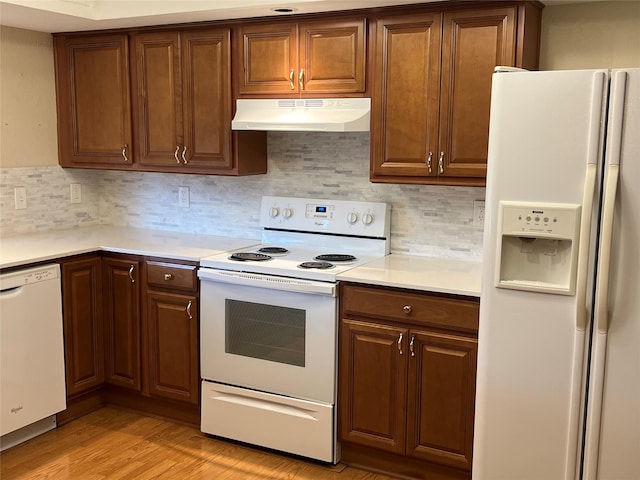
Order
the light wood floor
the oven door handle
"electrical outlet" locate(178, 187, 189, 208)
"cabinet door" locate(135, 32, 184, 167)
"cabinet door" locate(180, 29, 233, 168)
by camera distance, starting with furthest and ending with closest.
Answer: "electrical outlet" locate(178, 187, 189, 208) → "cabinet door" locate(135, 32, 184, 167) → "cabinet door" locate(180, 29, 233, 168) → the light wood floor → the oven door handle

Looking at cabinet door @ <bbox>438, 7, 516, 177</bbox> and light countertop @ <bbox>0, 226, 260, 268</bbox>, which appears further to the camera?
light countertop @ <bbox>0, 226, 260, 268</bbox>

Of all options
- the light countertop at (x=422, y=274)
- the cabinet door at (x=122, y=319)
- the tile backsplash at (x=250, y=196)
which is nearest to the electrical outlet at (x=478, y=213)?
the tile backsplash at (x=250, y=196)

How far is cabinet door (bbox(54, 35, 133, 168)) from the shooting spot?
381cm

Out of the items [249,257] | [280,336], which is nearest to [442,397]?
[280,336]

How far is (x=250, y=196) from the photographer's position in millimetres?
3877

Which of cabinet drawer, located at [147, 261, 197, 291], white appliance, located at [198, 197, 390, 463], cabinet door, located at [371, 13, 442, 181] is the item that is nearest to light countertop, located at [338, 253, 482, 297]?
white appliance, located at [198, 197, 390, 463]

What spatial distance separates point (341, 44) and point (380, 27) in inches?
7.9

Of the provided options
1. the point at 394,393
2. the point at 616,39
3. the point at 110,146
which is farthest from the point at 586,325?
the point at 110,146

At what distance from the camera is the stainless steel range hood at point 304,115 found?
124 inches

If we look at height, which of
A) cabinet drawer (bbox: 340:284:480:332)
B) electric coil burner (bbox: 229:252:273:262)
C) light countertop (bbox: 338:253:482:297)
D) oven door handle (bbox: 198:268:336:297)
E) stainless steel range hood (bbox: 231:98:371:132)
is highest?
stainless steel range hood (bbox: 231:98:371:132)

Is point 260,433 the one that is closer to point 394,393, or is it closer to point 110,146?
point 394,393

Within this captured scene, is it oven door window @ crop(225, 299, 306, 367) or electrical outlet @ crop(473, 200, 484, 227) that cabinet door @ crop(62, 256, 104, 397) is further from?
electrical outlet @ crop(473, 200, 484, 227)

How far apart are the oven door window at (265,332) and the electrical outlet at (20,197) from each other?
4.84 feet

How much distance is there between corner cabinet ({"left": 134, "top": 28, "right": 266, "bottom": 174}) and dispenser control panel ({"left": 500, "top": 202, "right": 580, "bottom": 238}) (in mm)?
1608
